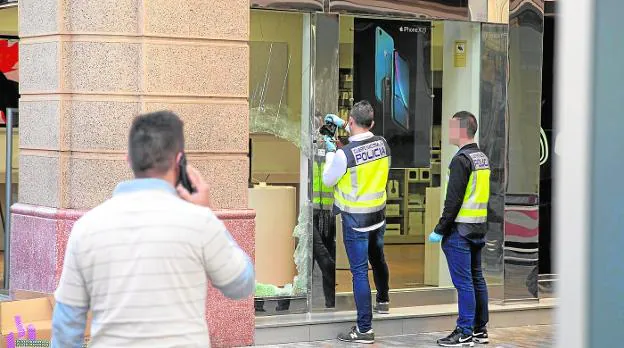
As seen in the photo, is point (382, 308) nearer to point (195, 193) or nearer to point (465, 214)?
point (465, 214)

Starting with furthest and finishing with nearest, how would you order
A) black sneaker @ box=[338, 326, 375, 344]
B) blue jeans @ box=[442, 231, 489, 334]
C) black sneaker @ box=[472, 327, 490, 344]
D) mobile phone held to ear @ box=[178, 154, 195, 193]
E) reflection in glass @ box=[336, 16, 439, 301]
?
reflection in glass @ box=[336, 16, 439, 301] < black sneaker @ box=[472, 327, 490, 344] < black sneaker @ box=[338, 326, 375, 344] < blue jeans @ box=[442, 231, 489, 334] < mobile phone held to ear @ box=[178, 154, 195, 193]

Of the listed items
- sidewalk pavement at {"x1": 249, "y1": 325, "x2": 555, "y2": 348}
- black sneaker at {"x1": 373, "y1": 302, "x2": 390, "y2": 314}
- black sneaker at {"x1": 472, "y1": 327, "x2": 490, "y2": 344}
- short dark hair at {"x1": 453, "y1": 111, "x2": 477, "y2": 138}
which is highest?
short dark hair at {"x1": 453, "y1": 111, "x2": 477, "y2": 138}

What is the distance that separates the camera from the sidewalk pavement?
1028 centimetres

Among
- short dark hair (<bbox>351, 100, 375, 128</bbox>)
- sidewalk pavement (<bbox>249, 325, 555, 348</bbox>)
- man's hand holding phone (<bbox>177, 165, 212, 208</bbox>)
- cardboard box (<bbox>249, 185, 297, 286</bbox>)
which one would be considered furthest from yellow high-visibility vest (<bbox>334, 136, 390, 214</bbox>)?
man's hand holding phone (<bbox>177, 165, 212, 208</bbox>)

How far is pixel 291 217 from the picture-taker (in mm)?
11047

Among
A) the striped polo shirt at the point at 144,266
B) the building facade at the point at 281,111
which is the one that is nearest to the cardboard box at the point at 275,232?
the building facade at the point at 281,111

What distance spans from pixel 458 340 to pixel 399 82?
8.54ft

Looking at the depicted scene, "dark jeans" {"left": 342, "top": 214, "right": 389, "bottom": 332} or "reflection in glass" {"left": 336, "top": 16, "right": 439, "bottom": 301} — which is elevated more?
"reflection in glass" {"left": 336, "top": 16, "right": 439, "bottom": 301}

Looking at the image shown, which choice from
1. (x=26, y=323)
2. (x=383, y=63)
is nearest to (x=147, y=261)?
(x=26, y=323)

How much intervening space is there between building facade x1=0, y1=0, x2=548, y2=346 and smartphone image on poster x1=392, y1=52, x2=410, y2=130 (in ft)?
0.04

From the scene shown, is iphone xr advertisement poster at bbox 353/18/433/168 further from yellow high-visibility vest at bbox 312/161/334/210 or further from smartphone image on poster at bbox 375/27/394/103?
yellow high-visibility vest at bbox 312/161/334/210

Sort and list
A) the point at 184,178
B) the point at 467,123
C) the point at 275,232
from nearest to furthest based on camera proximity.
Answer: the point at 184,178
the point at 467,123
the point at 275,232

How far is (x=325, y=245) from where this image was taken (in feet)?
35.4

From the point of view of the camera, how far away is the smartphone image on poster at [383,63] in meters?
11.3
